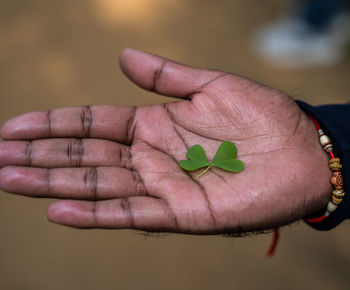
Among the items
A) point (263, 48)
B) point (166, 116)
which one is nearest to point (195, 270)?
point (166, 116)

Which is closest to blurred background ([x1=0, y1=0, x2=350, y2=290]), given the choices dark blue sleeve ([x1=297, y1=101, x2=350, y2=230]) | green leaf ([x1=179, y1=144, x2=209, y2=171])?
dark blue sleeve ([x1=297, y1=101, x2=350, y2=230])

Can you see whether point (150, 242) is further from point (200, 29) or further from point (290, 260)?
point (200, 29)

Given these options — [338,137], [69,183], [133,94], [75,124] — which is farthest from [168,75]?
[133,94]

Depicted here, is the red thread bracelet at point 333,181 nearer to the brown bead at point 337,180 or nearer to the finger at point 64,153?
the brown bead at point 337,180

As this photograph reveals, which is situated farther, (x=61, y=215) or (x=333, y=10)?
(x=333, y=10)

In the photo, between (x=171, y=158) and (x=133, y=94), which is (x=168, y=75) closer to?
(x=171, y=158)

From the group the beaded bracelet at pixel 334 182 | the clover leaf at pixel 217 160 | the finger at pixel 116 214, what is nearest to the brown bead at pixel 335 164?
the beaded bracelet at pixel 334 182

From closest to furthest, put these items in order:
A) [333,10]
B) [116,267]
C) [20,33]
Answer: [116,267] < [20,33] < [333,10]
